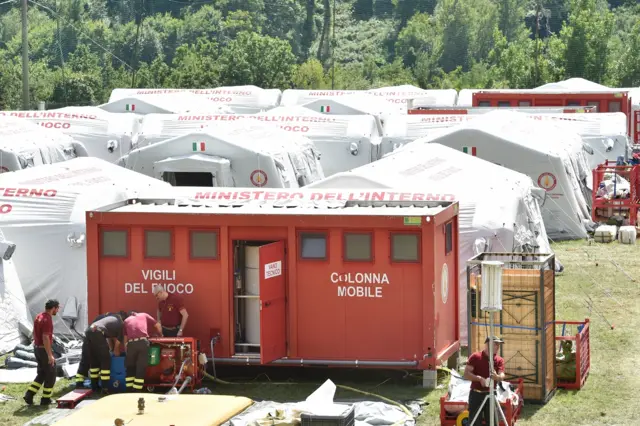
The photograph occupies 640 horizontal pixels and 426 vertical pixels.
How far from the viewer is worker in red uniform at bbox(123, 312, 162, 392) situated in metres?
16.4

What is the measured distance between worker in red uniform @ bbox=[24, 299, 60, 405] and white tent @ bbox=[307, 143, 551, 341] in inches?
233

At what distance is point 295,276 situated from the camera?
1691 cm

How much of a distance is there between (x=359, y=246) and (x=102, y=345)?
Answer: 131 inches

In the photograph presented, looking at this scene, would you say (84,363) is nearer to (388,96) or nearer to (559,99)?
(559,99)

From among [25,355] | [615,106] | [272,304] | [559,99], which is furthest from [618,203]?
[25,355]

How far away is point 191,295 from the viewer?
17203 millimetres

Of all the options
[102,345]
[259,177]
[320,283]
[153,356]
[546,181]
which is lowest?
[153,356]

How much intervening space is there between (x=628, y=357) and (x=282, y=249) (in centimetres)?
508

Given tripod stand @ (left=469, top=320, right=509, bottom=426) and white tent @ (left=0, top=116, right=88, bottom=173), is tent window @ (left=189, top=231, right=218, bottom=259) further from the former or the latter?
white tent @ (left=0, top=116, right=88, bottom=173)

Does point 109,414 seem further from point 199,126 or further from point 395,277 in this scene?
point 199,126

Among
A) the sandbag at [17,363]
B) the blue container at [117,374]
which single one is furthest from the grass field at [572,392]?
the sandbag at [17,363]

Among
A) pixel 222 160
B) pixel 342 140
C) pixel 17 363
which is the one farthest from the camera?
pixel 342 140

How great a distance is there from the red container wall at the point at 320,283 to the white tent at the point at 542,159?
1210 cm

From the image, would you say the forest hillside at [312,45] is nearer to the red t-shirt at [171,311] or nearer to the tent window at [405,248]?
the red t-shirt at [171,311]
